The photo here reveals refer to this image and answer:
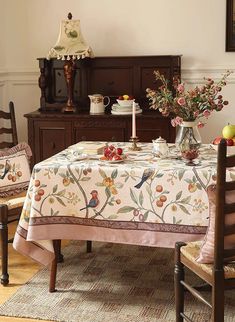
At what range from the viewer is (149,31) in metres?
5.02

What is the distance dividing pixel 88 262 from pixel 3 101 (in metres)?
2.25

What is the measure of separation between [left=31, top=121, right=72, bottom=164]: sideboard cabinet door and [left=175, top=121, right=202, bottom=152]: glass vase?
1.76m

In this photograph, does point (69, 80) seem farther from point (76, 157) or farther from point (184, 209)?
point (184, 209)

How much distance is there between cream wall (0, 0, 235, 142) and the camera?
4.91 m

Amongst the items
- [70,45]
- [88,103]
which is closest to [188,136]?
[70,45]

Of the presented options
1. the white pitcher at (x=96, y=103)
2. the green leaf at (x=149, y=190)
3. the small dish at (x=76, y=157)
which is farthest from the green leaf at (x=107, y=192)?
the white pitcher at (x=96, y=103)

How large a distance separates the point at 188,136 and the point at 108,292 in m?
0.96

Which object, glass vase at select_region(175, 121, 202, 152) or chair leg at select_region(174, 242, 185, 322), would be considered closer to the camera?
chair leg at select_region(174, 242, 185, 322)

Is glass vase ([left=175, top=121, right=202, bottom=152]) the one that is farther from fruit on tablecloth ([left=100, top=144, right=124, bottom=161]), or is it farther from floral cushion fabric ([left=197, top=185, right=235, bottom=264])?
floral cushion fabric ([left=197, top=185, right=235, bottom=264])

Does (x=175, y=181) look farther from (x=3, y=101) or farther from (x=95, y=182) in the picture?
(x=3, y=101)

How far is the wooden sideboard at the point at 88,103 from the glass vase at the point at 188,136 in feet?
4.46

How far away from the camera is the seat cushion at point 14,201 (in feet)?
11.4

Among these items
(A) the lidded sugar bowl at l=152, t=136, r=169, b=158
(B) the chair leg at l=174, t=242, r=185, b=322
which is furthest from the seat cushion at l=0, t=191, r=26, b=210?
(B) the chair leg at l=174, t=242, r=185, b=322

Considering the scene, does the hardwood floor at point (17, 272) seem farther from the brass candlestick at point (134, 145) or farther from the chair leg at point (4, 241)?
the brass candlestick at point (134, 145)
